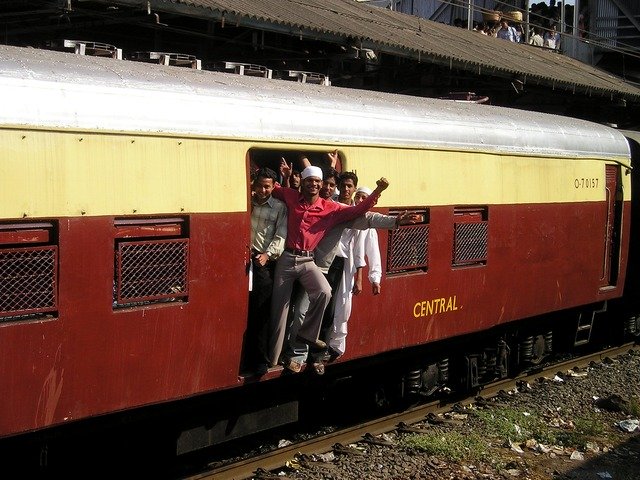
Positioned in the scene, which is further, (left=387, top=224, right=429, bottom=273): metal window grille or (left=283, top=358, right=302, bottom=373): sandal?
(left=387, top=224, right=429, bottom=273): metal window grille

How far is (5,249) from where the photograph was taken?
543cm

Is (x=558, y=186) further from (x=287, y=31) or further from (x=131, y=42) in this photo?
(x=131, y=42)

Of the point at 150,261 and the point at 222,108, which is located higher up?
the point at 222,108

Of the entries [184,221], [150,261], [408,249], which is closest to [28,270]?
[150,261]

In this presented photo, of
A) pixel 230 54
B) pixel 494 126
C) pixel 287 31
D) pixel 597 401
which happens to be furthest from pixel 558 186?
pixel 230 54

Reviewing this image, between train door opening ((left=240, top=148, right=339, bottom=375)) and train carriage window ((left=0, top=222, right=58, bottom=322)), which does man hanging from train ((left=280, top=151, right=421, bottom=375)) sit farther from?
train carriage window ((left=0, top=222, right=58, bottom=322))

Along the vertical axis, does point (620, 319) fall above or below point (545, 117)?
below

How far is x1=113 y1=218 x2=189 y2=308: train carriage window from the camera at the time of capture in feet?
19.9

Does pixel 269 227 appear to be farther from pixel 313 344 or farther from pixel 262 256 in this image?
pixel 313 344

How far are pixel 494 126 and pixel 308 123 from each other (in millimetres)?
2894

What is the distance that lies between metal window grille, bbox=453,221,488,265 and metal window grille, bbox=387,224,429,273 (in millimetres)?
517

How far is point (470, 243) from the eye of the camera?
9438 millimetres

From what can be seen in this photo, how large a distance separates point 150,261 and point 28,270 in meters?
0.91

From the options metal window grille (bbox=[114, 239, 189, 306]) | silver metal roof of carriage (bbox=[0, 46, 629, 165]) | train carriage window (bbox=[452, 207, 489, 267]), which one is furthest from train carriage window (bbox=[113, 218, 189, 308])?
train carriage window (bbox=[452, 207, 489, 267])
